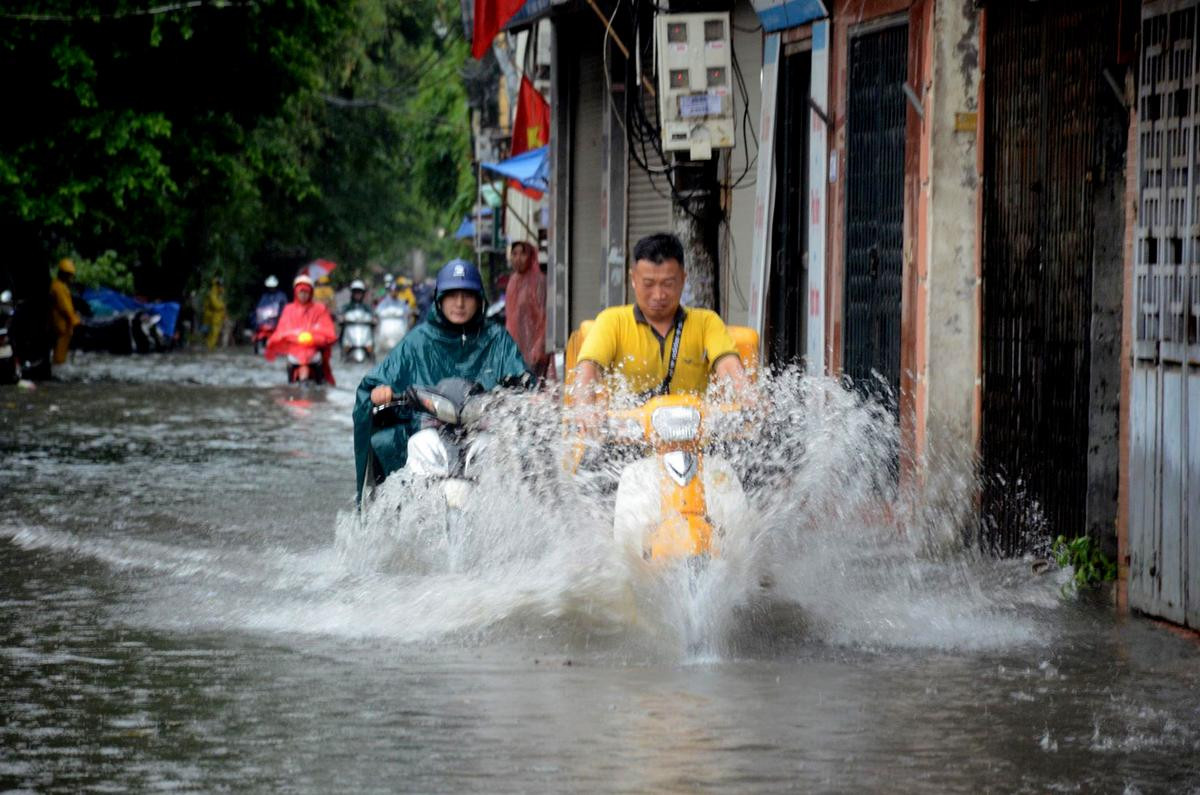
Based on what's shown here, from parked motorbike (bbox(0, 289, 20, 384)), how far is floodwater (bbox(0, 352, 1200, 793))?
631 inches

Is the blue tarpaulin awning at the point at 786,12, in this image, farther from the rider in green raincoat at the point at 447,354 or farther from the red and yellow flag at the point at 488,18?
the rider in green raincoat at the point at 447,354

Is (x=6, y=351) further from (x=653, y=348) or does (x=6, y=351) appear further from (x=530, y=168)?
(x=653, y=348)

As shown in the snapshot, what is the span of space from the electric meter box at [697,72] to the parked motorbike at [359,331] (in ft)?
83.4

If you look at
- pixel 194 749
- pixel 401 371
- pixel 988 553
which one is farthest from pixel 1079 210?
pixel 194 749

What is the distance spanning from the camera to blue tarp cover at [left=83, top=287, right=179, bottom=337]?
42.7 m

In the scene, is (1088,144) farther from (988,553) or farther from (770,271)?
(770,271)

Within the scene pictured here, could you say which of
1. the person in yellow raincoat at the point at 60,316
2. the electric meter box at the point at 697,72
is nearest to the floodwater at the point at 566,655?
the electric meter box at the point at 697,72

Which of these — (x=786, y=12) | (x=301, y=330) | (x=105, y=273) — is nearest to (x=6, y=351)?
(x=301, y=330)

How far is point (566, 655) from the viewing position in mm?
7434

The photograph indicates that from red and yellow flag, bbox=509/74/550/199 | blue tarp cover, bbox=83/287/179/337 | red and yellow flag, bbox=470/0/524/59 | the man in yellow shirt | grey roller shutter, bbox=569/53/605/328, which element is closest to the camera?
the man in yellow shirt

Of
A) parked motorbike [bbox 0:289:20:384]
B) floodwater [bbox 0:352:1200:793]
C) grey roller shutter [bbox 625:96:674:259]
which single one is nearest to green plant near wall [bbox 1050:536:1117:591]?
floodwater [bbox 0:352:1200:793]

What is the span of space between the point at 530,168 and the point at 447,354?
47.9ft

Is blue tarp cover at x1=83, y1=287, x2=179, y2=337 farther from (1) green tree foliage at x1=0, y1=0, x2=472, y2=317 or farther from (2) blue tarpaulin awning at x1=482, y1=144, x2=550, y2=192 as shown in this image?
(2) blue tarpaulin awning at x1=482, y1=144, x2=550, y2=192

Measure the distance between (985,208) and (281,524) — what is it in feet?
14.4
